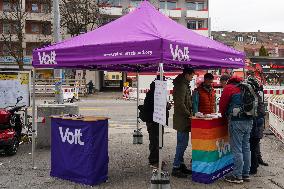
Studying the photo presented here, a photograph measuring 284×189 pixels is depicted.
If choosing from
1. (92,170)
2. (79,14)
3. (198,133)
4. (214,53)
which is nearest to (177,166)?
(198,133)

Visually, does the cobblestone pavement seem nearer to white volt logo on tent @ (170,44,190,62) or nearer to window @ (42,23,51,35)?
white volt logo on tent @ (170,44,190,62)

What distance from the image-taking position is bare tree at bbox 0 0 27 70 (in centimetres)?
5022

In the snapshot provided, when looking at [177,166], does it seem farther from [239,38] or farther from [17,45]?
[239,38]

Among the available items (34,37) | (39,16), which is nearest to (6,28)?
(34,37)

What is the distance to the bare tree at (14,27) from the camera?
5022cm

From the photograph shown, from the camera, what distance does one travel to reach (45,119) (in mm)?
10898

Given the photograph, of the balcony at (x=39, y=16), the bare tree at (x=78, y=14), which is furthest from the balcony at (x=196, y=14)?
the balcony at (x=39, y=16)

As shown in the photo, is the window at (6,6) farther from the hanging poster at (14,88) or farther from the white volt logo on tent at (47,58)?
the white volt logo on tent at (47,58)

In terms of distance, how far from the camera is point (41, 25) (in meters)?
58.6

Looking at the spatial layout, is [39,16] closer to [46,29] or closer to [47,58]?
[46,29]

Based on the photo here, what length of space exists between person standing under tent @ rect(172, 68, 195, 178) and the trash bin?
3.99 m

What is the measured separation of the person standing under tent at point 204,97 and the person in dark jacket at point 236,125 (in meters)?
0.61

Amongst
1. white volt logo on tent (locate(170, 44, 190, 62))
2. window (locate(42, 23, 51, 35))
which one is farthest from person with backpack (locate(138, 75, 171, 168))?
window (locate(42, 23, 51, 35))

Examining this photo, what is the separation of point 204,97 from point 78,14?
1681 inches
